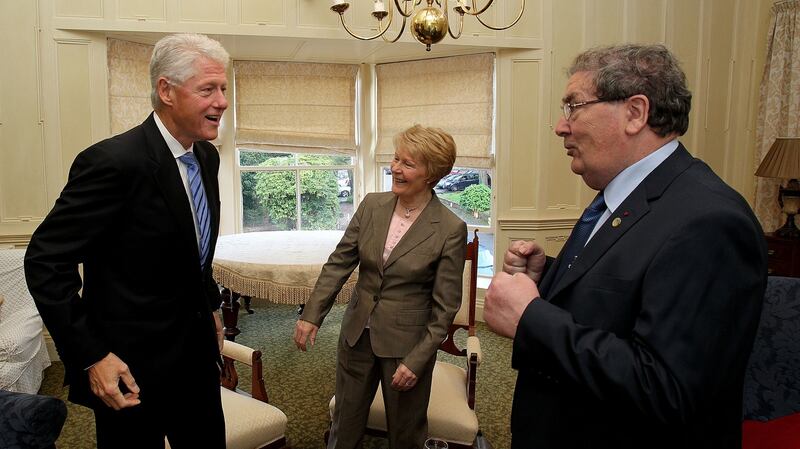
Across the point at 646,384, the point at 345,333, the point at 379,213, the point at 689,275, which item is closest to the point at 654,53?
the point at 689,275

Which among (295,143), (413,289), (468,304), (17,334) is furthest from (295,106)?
(413,289)

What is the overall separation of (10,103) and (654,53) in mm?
4246

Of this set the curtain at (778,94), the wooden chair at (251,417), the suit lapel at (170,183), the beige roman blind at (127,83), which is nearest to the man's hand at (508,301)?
the suit lapel at (170,183)

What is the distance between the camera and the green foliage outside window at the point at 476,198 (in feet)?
17.3

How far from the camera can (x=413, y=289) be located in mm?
2096

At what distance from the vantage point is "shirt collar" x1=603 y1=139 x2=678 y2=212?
1162 millimetres

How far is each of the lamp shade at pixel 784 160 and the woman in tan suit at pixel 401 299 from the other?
3.10m

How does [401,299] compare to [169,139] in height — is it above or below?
below

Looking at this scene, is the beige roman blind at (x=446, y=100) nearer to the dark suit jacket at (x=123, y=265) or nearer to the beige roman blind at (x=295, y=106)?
the beige roman blind at (x=295, y=106)

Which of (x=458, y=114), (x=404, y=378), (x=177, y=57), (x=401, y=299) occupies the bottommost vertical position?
(x=404, y=378)

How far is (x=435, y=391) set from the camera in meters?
2.40

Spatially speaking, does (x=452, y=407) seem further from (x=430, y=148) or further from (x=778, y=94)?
(x=778, y=94)

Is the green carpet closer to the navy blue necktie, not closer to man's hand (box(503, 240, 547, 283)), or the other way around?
man's hand (box(503, 240, 547, 283))

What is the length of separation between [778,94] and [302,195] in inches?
169
